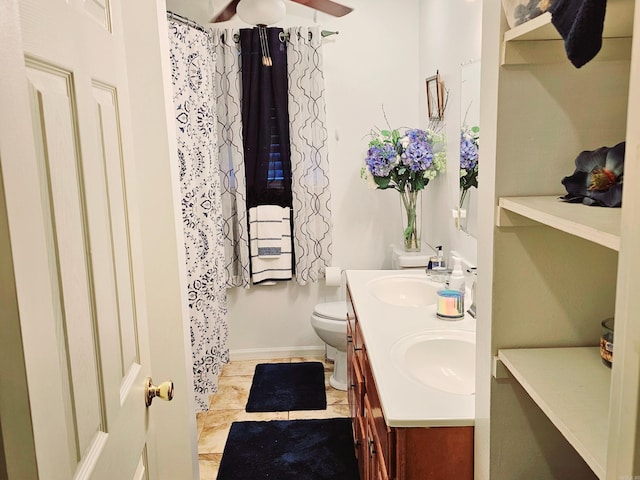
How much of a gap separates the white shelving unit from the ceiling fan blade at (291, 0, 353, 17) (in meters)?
2.03

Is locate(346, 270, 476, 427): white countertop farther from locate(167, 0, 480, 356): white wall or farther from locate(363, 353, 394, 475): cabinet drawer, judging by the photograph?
locate(167, 0, 480, 356): white wall

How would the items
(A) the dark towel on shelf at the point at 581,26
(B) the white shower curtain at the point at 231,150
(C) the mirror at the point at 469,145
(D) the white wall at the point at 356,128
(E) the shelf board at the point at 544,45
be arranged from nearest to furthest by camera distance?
(A) the dark towel on shelf at the point at 581,26 → (E) the shelf board at the point at 544,45 → (C) the mirror at the point at 469,145 → (B) the white shower curtain at the point at 231,150 → (D) the white wall at the point at 356,128

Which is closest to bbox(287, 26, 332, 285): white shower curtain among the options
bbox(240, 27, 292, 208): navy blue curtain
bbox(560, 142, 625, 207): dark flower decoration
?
bbox(240, 27, 292, 208): navy blue curtain

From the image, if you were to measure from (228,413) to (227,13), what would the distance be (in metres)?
2.28

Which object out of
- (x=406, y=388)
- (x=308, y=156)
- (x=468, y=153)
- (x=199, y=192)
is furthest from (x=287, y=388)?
(x=406, y=388)

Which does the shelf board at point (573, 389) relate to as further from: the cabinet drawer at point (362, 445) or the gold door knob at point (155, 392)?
the cabinet drawer at point (362, 445)

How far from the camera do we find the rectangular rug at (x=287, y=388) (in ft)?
10.7

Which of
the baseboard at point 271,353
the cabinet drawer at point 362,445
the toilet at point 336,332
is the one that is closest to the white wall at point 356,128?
the baseboard at point 271,353

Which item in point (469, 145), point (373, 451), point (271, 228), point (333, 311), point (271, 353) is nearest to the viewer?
point (373, 451)

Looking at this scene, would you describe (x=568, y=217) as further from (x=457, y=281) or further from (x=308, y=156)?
(x=308, y=156)

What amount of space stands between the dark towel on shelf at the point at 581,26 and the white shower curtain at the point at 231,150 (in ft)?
9.58

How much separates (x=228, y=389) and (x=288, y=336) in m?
0.64

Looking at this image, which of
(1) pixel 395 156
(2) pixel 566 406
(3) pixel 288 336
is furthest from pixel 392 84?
(2) pixel 566 406

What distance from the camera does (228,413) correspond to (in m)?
3.20
